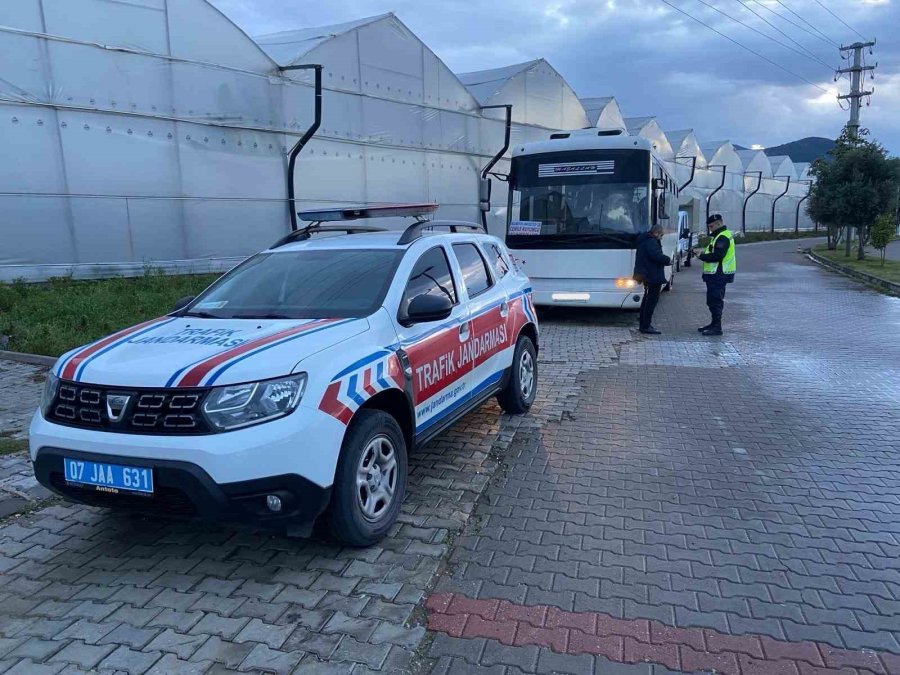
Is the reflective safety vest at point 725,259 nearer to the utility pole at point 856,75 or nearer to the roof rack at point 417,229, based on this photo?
the roof rack at point 417,229

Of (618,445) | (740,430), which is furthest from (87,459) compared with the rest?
(740,430)

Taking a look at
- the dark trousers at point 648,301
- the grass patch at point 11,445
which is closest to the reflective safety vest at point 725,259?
the dark trousers at point 648,301

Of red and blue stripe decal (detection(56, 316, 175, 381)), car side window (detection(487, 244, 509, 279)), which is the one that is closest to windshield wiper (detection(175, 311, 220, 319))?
red and blue stripe decal (detection(56, 316, 175, 381))

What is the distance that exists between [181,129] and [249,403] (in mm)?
11894

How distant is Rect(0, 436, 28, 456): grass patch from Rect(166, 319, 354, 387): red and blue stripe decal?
9.74ft

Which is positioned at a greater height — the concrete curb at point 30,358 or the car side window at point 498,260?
the car side window at point 498,260

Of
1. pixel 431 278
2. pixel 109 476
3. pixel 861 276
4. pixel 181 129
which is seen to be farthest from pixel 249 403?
pixel 861 276

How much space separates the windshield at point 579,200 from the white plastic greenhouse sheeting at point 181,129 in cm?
581

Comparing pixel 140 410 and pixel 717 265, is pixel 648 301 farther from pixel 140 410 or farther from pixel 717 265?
pixel 140 410

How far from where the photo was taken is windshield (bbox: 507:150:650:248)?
11570mm

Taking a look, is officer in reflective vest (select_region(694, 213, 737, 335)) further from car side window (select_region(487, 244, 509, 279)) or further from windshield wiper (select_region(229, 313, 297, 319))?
windshield wiper (select_region(229, 313, 297, 319))

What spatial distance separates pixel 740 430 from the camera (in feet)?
19.8

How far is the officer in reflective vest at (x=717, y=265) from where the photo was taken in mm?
10852

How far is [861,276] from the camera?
20844 millimetres
